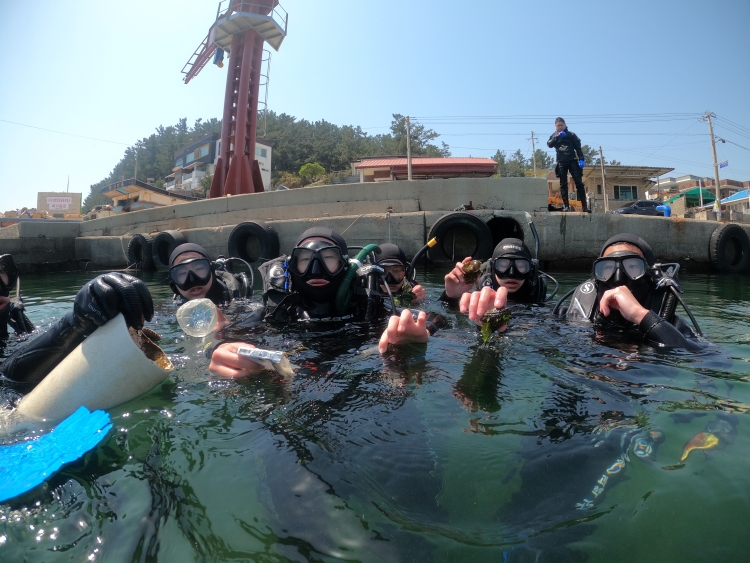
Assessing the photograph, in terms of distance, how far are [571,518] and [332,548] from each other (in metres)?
0.74

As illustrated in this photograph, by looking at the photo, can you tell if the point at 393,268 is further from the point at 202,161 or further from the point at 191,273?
the point at 202,161

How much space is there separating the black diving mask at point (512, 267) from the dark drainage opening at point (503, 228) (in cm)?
Result: 592

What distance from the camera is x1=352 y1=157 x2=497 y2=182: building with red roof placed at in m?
24.2

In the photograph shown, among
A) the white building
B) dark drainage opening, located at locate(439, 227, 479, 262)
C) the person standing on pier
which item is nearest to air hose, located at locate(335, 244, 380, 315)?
dark drainage opening, located at locate(439, 227, 479, 262)

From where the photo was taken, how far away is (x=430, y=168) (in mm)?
24297

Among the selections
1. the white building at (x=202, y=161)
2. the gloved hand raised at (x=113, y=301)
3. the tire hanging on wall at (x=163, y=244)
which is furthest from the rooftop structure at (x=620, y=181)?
the gloved hand raised at (x=113, y=301)

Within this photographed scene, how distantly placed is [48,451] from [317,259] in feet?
6.58

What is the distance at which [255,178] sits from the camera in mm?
18922

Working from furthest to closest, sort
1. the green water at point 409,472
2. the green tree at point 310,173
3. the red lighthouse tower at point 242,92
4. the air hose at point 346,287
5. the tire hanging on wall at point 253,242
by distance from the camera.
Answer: the green tree at point 310,173 → the red lighthouse tower at point 242,92 → the tire hanging on wall at point 253,242 → the air hose at point 346,287 → the green water at point 409,472

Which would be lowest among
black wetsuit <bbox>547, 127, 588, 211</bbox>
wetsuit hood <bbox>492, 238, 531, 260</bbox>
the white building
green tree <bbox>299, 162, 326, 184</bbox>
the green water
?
the green water

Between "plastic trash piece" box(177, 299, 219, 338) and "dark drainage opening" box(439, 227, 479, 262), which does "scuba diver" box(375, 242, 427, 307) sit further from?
"dark drainage opening" box(439, 227, 479, 262)

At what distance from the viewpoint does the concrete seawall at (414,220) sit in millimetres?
9711

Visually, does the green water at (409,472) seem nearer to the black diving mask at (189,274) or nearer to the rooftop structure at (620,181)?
the black diving mask at (189,274)

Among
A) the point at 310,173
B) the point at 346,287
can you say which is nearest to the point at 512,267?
the point at 346,287
